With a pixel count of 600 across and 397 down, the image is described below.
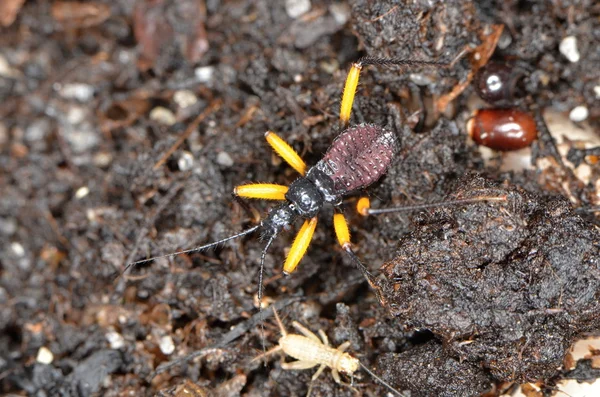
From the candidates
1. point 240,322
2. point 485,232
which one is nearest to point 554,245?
point 485,232

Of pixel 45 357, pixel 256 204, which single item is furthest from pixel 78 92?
pixel 45 357

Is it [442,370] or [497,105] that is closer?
[442,370]

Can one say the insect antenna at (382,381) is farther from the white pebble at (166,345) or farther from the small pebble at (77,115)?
the small pebble at (77,115)

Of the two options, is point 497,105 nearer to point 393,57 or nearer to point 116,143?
point 393,57

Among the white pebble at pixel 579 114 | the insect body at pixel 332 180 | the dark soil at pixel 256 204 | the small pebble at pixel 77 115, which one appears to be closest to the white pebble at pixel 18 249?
the dark soil at pixel 256 204

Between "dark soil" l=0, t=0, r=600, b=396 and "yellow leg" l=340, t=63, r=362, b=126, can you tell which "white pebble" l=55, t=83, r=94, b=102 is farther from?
"yellow leg" l=340, t=63, r=362, b=126
